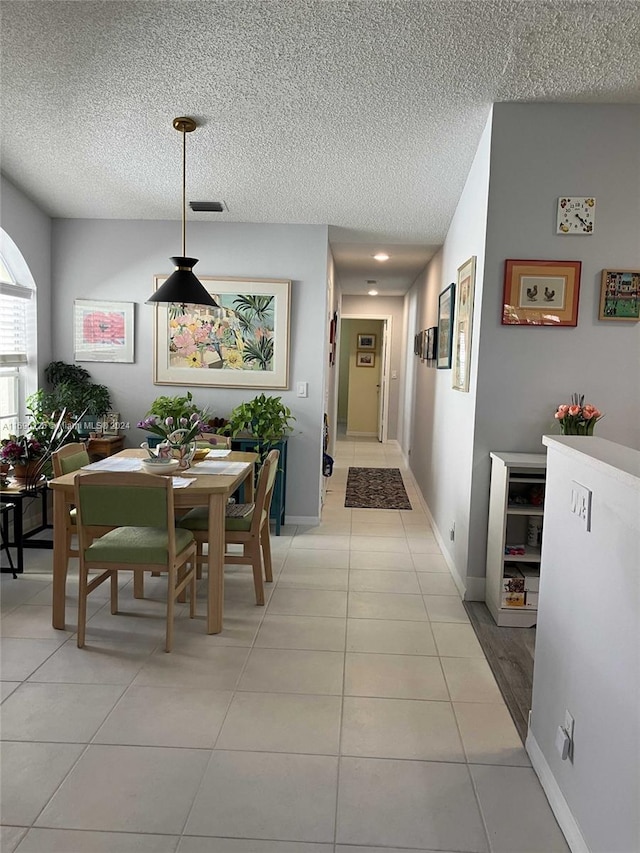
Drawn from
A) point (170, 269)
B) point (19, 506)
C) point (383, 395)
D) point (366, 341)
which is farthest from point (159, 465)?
point (366, 341)

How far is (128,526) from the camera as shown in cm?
273

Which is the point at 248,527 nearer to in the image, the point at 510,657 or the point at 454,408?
the point at 510,657

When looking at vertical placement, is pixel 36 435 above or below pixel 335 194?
below

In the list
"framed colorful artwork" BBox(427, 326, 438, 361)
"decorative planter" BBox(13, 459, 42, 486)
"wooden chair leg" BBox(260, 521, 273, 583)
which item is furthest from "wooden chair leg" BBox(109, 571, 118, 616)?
"framed colorful artwork" BBox(427, 326, 438, 361)

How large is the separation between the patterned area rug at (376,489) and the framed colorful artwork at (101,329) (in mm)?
2520

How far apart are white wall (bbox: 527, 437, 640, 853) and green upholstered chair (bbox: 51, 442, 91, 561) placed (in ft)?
7.20

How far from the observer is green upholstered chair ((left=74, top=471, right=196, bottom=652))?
8.70ft

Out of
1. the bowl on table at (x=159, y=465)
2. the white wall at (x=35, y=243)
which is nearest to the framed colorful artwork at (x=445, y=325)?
the bowl on table at (x=159, y=465)

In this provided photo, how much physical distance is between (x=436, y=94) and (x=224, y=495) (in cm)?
227

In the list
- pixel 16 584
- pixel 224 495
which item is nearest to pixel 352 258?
pixel 224 495

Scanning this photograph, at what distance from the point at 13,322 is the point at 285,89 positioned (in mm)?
2705

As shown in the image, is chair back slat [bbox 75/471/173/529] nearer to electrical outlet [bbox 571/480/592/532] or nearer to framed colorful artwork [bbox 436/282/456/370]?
electrical outlet [bbox 571/480/592/532]

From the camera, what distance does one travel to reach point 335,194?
4.27 m

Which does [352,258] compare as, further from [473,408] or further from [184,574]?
[184,574]
